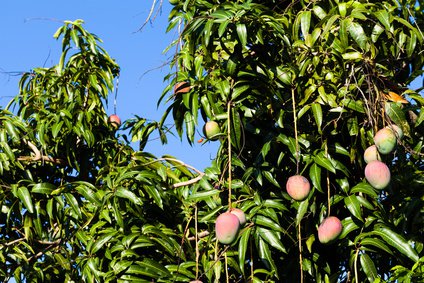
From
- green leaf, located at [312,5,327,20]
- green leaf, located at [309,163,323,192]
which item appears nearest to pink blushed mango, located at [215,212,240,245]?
green leaf, located at [309,163,323,192]

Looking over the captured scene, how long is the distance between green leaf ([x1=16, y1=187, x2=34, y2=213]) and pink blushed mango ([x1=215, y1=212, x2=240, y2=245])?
101 cm

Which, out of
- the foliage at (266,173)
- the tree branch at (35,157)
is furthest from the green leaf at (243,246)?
the tree branch at (35,157)

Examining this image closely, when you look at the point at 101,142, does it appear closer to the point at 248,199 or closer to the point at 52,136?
the point at 52,136

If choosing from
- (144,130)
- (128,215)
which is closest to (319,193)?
(128,215)

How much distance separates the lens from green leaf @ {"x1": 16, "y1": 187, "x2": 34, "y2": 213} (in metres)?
3.11

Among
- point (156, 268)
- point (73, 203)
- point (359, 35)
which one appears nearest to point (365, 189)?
point (359, 35)

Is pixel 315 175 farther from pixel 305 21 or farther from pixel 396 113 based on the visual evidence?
pixel 305 21

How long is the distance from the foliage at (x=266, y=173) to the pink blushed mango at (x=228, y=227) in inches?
12.7

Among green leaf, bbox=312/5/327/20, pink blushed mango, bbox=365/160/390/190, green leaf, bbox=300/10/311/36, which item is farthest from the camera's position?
green leaf, bbox=312/5/327/20

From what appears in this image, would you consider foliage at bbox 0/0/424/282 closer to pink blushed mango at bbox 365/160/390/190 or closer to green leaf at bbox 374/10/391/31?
green leaf at bbox 374/10/391/31

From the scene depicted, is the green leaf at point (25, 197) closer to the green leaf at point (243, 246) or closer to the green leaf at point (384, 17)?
the green leaf at point (243, 246)

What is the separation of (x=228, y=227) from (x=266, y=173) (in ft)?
1.91

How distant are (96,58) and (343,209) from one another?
4.31ft

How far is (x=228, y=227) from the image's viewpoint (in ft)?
7.62
